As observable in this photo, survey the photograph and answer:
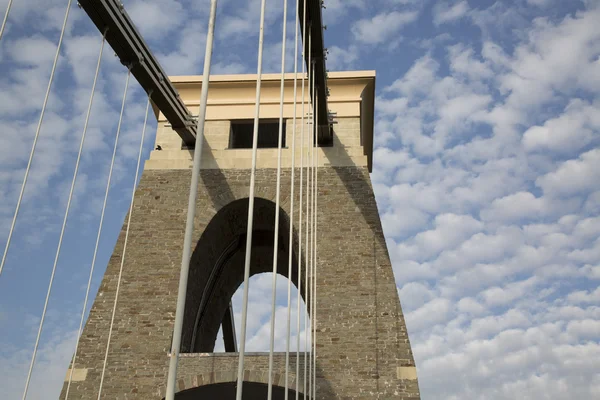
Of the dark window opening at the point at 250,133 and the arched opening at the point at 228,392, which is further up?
the dark window opening at the point at 250,133

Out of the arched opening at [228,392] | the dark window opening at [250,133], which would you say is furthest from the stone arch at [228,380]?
the dark window opening at [250,133]

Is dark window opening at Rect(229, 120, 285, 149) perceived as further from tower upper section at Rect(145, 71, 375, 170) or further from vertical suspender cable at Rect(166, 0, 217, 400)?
vertical suspender cable at Rect(166, 0, 217, 400)

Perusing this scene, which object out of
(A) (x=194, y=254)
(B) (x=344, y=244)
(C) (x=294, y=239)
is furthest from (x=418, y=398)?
(A) (x=194, y=254)

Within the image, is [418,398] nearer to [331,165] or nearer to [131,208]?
[331,165]

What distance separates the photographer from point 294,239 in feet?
42.8

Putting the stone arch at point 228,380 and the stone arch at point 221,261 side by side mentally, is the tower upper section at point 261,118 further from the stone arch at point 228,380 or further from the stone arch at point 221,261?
the stone arch at point 228,380

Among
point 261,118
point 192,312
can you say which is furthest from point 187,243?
point 261,118

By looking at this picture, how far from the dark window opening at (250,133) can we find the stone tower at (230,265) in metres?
0.14

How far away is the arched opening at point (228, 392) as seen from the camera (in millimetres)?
11273

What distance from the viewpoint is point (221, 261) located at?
48.7 ft

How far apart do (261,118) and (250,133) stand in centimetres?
182

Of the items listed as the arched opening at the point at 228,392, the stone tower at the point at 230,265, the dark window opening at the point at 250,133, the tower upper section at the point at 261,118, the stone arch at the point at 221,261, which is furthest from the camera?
the dark window opening at the point at 250,133

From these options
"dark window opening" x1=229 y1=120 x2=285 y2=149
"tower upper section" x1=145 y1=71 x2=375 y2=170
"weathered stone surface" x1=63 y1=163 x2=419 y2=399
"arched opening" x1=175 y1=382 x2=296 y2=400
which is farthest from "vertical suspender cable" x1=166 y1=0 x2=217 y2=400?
"dark window opening" x1=229 y1=120 x2=285 y2=149

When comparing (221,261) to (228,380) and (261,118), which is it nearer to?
→ (261,118)
